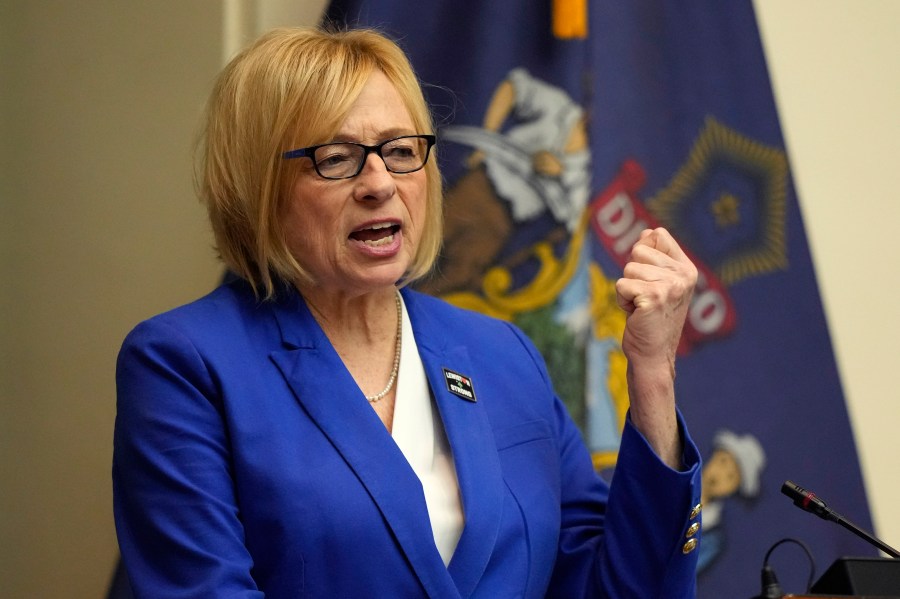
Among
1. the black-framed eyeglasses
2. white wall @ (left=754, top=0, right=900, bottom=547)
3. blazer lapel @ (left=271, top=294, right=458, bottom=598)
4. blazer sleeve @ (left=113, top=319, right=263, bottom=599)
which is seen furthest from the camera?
white wall @ (left=754, top=0, right=900, bottom=547)

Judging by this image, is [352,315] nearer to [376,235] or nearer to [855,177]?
[376,235]

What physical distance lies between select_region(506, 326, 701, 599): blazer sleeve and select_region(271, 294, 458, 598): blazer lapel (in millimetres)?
→ 347

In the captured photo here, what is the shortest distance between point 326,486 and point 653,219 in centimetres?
157

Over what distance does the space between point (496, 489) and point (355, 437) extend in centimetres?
27

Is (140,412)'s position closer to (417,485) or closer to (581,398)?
(417,485)

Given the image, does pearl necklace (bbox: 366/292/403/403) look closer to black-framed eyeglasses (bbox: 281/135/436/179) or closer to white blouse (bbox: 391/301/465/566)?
white blouse (bbox: 391/301/465/566)

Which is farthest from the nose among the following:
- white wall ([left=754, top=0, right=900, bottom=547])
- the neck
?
white wall ([left=754, top=0, right=900, bottom=547])

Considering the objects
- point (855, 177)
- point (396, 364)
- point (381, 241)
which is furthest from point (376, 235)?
point (855, 177)

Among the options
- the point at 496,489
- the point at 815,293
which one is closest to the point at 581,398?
the point at 815,293

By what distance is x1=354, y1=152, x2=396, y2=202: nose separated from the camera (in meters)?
1.99

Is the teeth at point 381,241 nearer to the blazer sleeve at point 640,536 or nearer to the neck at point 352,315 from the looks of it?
the neck at point 352,315

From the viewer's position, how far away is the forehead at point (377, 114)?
2018 mm

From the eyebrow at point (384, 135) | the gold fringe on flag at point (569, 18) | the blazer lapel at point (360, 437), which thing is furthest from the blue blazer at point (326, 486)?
the gold fringe on flag at point (569, 18)

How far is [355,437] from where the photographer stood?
192cm
